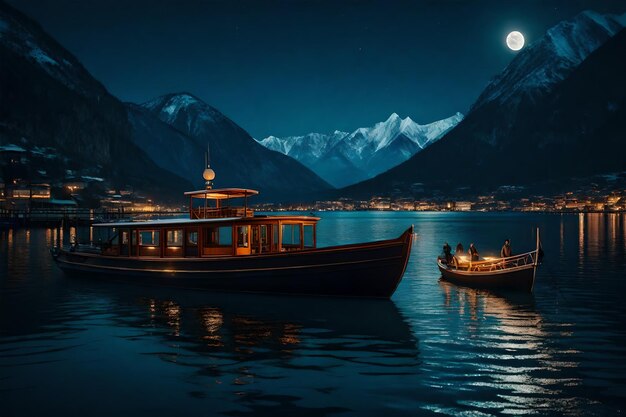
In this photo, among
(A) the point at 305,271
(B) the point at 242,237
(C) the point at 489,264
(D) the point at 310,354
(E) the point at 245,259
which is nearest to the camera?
(D) the point at 310,354

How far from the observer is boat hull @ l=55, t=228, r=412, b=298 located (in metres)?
24.9

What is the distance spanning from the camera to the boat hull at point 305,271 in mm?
24922

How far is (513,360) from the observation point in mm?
15805

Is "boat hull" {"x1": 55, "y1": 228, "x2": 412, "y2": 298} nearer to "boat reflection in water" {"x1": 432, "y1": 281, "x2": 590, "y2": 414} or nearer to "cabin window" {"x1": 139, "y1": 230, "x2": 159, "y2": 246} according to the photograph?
"cabin window" {"x1": 139, "y1": 230, "x2": 159, "y2": 246}

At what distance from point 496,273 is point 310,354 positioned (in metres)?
16.1

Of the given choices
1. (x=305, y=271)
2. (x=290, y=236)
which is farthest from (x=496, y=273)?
(x=290, y=236)

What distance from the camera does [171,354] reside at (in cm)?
1666

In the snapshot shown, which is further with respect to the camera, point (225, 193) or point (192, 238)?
point (192, 238)

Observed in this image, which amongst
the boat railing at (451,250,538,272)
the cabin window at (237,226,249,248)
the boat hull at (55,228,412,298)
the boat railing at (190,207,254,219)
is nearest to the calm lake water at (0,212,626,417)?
the boat hull at (55,228,412,298)

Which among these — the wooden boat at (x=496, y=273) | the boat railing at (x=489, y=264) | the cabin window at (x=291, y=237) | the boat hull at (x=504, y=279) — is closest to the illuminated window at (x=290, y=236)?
the cabin window at (x=291, y=237)

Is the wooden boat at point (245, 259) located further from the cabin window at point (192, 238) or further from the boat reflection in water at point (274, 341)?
the boat reflection in water at point (274, 341)

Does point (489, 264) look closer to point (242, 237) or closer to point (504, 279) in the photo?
point (504, 279)

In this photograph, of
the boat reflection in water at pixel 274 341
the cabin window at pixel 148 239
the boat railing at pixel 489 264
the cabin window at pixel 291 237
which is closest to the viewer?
the boat reflection in water at pixel 274 341

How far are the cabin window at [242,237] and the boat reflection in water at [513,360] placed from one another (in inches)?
424
